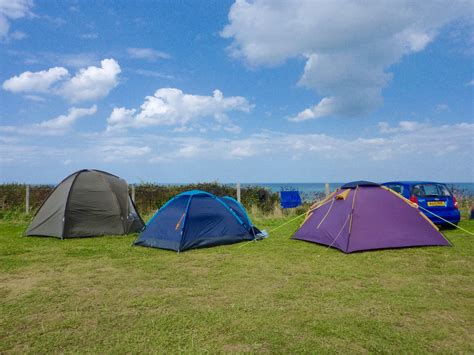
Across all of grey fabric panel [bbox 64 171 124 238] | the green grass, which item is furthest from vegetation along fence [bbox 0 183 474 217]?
the green grass

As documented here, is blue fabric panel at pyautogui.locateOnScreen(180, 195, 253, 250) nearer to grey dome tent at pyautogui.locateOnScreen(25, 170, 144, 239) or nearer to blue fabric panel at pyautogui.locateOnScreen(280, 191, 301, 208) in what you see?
grey dome tent at pyautogui.locateOnScreen(25, 170, 144, 239)

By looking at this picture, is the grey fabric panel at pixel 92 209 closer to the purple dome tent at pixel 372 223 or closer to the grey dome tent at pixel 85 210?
the grey dome tent at pixel 85 210

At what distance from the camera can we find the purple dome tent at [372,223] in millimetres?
8000

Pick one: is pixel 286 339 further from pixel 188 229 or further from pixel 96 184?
pixel 96 184

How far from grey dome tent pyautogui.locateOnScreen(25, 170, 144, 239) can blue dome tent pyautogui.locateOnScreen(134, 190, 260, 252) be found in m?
1.99

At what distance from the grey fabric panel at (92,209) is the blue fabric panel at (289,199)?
7.67 meters

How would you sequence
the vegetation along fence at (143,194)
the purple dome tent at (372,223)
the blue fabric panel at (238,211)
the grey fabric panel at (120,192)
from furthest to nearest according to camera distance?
the vegetation along fence at (143,194), the grey fabric panel at (120,192), the blue fabric panel at (238,211), the purple dome tent at (372,223)

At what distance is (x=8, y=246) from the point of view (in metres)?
8.90

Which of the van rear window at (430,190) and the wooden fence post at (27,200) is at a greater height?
the van rear window at (430,190)

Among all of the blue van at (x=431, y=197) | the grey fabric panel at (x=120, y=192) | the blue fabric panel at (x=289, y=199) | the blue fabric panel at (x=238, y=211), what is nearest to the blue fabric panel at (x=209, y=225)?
the blue fabric panel at (x=238, y=211)

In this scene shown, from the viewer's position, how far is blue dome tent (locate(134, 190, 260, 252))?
843 cm

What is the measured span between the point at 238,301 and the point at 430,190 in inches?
318

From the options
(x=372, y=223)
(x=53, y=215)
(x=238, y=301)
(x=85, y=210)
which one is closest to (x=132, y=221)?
(x=85, y=210)

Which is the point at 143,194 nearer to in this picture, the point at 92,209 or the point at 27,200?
the point at 27,200
